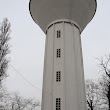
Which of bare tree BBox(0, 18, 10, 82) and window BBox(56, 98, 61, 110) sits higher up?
bare tree BBox(0, 18, 10, 82)

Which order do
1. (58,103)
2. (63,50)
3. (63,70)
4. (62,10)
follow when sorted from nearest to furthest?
1. (58,103)
2. (63,70)
3. (63,50)
4. (62,10)

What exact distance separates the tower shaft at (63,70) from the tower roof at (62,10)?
71 cm

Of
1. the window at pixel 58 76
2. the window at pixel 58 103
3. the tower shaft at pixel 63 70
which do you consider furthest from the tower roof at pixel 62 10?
the window at pixel 58 103

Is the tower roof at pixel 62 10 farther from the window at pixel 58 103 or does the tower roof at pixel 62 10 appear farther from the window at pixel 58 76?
the window at pixel 58 103

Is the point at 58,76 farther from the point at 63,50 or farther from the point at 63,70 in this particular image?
the point at 63,50

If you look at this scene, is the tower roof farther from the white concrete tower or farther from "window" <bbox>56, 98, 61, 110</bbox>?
"window" <bbox>56, 98, 61, 110</bbox>

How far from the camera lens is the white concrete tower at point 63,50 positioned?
13.1 m

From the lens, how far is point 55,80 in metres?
13.7

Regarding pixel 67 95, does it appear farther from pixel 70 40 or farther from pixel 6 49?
pixel 6 49

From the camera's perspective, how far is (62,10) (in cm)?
1548

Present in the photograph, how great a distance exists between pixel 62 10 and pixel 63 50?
3927 mm

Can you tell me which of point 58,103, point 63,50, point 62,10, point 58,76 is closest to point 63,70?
point 58,76

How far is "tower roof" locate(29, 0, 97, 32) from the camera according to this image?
50.4 ft

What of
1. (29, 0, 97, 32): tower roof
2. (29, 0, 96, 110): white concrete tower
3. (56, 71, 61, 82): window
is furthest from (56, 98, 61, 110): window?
(29, 0, 97, 32): tower roof
